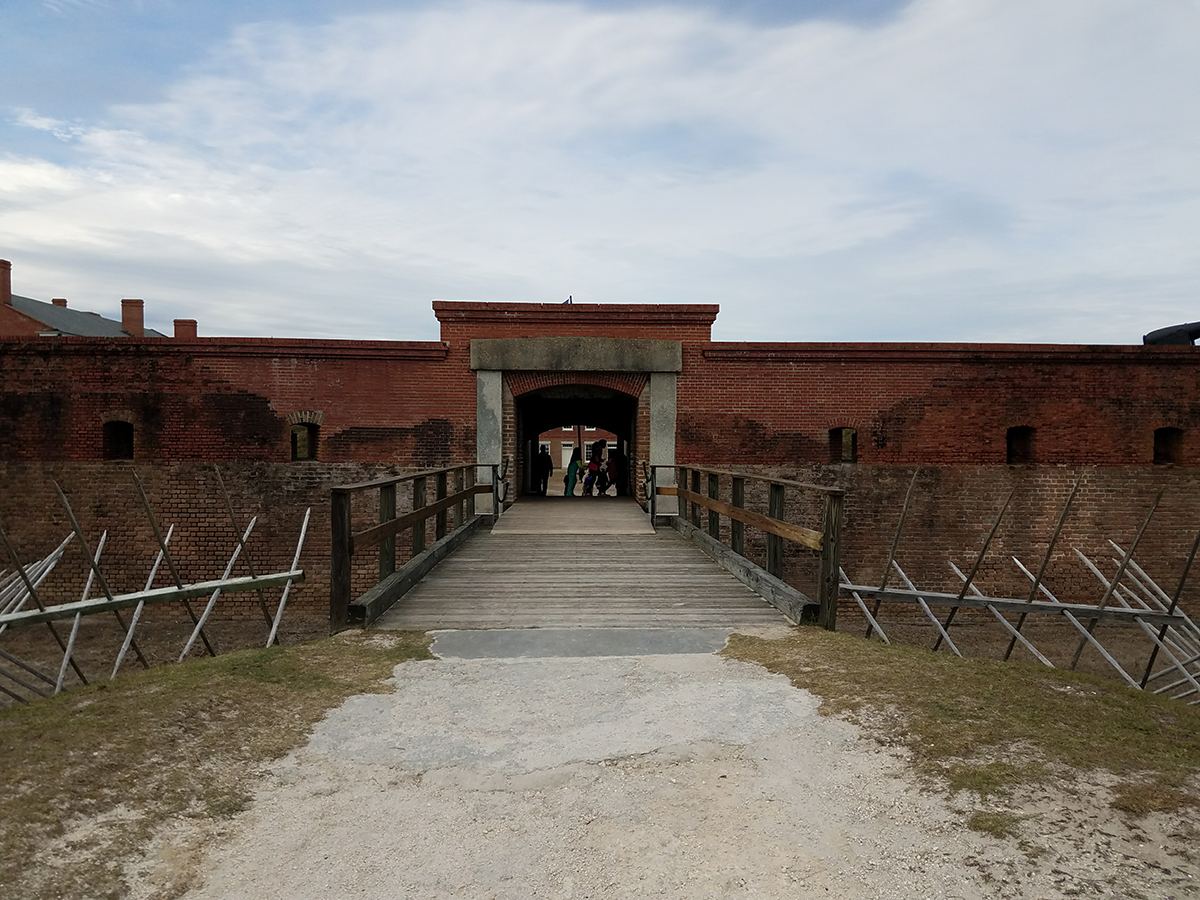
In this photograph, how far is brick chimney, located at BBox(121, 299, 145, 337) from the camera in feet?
131

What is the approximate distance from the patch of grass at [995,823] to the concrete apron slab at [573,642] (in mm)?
2467

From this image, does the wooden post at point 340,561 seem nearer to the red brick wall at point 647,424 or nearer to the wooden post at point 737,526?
the wooden post at point 737,526

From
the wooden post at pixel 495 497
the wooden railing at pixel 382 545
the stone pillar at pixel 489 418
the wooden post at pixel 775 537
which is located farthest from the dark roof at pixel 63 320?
the wooden post at pixel 775 537

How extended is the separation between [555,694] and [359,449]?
10.2 m

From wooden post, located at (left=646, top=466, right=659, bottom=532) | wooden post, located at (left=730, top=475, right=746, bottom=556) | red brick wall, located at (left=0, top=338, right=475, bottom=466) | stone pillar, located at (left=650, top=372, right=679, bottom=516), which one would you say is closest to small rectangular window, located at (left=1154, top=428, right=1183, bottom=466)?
stone pillar, located at (left=650, top=372, right=679, bottom=516)

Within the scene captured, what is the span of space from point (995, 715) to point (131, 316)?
43.8m

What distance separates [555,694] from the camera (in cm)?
465

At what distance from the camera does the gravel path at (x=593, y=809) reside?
2771 mm

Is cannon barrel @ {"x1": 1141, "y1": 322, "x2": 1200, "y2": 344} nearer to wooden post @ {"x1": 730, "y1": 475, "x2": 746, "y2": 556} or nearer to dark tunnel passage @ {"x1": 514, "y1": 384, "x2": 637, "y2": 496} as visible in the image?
dark tunnel passage @ {"x1": 514, "y1": 384, "x2": 637, "y2": 496}

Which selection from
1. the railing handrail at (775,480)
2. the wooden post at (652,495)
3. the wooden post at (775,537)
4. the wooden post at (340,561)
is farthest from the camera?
the wooden post at (652,495)

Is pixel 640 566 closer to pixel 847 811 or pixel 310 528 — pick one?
pixel 847 811

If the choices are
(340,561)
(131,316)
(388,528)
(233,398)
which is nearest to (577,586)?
(388,528)

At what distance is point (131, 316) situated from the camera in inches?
1575

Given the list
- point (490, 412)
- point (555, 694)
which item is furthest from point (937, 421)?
point (555, 694)
